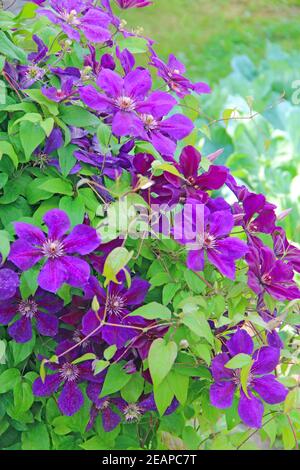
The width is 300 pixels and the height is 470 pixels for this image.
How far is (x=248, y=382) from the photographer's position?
127 centimetres

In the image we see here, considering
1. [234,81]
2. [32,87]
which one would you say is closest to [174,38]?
[234,81]

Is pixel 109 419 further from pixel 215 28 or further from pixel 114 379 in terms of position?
pixel 215 28

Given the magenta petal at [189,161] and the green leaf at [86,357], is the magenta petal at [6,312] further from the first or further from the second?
the magenta petal at [189,161]

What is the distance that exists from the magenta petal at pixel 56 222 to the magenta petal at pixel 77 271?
2.0 inches

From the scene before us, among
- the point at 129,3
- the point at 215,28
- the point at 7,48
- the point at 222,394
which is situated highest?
the point at 215,28

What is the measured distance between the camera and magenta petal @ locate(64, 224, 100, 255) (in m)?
1.15

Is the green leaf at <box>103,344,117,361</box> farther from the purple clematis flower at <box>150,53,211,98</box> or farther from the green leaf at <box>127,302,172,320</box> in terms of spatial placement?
the purple clematis flower at <box>150,53,211,98</box>

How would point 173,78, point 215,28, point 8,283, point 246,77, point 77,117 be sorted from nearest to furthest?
point 8,283, point 77,117, point 173,78, point 246,77, point 215,28

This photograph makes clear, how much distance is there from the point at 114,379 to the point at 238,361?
206 millimetres

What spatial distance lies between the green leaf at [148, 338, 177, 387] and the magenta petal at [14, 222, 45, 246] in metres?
0.24

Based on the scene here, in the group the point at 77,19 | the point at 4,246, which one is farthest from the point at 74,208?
the point at 77,19

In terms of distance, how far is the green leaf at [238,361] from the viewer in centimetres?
117

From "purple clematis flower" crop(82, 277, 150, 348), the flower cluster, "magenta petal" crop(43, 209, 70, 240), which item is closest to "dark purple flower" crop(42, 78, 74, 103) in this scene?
the flower cluster
